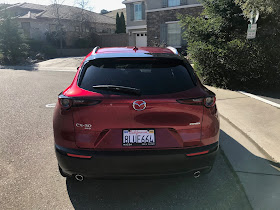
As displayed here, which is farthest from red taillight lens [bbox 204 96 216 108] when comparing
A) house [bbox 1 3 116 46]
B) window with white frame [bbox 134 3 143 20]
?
house [bbox 1 3 116 46]

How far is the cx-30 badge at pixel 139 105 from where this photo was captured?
2479 millimetres

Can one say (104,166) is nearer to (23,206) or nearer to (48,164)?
(23,206)

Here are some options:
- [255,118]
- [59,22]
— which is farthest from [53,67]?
[255,118]

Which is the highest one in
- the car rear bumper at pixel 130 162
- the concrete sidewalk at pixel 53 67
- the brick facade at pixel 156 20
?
the brick facade at pixel 156 20

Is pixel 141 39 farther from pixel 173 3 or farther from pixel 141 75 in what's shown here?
pixel 141 75

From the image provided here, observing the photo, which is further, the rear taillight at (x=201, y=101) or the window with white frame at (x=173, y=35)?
the window with white frame at (x=173, y=35)

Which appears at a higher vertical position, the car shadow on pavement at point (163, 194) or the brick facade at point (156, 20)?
the brick facade at point (156, 20)

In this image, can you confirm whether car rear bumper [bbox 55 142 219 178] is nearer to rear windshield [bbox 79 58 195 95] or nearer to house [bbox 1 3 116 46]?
rear windshield [bbox 79 58 195 95]

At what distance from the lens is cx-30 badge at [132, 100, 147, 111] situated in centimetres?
248

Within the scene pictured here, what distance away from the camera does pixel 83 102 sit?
2.53m

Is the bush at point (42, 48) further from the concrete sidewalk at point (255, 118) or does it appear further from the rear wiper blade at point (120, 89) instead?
the rear wiper blade at point (120, 89)

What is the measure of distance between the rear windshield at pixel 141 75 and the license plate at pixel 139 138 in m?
0.42

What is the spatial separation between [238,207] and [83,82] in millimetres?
2267

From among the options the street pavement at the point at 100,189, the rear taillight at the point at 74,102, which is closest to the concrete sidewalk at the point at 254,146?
the street pavement at the point at 100,189
